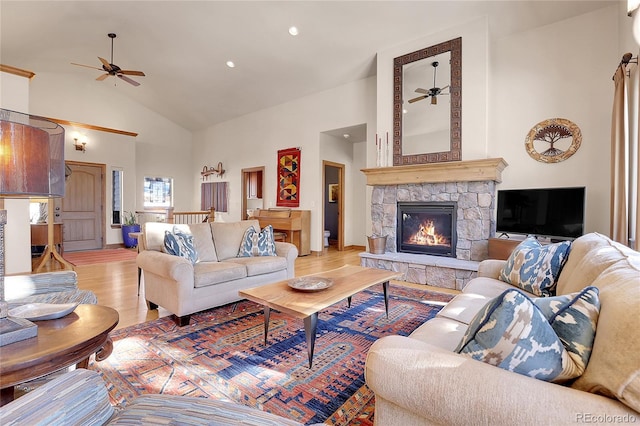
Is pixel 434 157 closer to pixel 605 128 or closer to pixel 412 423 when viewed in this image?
pixel 605 128

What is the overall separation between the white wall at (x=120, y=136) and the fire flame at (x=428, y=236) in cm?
725

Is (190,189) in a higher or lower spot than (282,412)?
higher

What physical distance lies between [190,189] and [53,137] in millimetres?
9060

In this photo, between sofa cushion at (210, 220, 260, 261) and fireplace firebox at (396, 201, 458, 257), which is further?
fireplace firebox at (396, 201, 458, 257)

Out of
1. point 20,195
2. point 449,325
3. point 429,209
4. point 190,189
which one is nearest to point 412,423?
point 449,325

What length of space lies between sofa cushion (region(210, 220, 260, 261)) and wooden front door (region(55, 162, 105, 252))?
5.45m

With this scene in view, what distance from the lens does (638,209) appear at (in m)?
2.25

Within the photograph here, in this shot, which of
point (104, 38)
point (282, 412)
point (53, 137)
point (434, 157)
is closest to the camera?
point (53, 137)

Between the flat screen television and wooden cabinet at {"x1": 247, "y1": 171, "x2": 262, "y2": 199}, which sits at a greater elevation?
wooden cabinet at {"x1": 247, "y1": 171, "x2": 262, "y2": 199}

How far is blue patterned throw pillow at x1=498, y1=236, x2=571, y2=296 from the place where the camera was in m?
2.00

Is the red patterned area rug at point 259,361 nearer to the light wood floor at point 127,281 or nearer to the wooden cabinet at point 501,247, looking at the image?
the light wood floor at point 127,281

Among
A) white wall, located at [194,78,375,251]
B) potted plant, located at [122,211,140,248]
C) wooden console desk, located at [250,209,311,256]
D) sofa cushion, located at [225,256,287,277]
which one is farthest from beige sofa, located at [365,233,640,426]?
potted plant, located at [122,211,140,248]

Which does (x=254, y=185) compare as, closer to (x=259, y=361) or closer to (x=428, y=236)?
(x=428, y=236)

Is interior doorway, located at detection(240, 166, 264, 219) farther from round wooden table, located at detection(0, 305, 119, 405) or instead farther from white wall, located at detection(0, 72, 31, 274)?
round wooden table, located at detection(0, 305, 119, 405)
